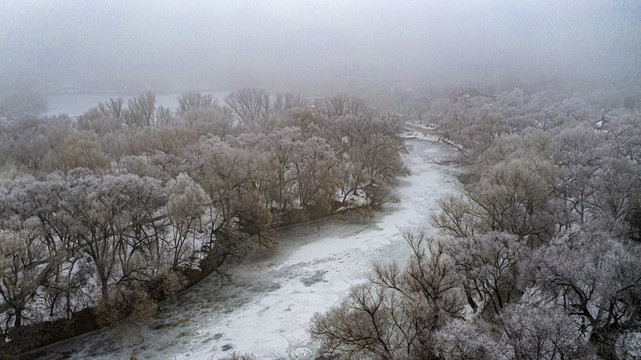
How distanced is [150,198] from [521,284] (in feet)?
79.9

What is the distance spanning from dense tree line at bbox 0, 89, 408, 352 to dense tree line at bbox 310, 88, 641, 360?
12585 millimetres

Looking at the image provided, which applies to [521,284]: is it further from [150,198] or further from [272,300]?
[150,198]

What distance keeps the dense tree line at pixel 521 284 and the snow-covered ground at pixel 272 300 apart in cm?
303

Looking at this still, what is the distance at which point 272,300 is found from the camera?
98.8 feet

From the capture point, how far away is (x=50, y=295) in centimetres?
2491

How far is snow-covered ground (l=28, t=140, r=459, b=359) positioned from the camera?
82.0 feet

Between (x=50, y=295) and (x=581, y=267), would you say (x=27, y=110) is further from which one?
(x=581, y=267)

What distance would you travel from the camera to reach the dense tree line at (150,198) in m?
25.4

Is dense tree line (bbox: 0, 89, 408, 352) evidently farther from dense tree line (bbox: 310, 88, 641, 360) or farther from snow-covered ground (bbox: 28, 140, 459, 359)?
dense tree line (bbox: 310, 88, 641, 360)

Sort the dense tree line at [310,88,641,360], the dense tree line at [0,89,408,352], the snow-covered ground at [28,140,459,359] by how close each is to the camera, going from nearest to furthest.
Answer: the dense tree line at [310,88,641,360]
the snow-covered ground at [28,140,459,359]
the dense tree line at [0,89,408,352]

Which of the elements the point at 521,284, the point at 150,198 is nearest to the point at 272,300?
the point at 150,198

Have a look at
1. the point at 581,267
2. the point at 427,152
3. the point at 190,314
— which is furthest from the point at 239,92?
the point at 581,267

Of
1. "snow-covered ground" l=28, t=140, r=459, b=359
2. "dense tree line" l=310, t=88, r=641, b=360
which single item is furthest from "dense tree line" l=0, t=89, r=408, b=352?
"dense tree line" l=310, t=88, r=641, b=360

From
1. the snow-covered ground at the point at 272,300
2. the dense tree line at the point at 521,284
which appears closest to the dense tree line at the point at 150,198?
the snow-covered ground at the point at 272,300
